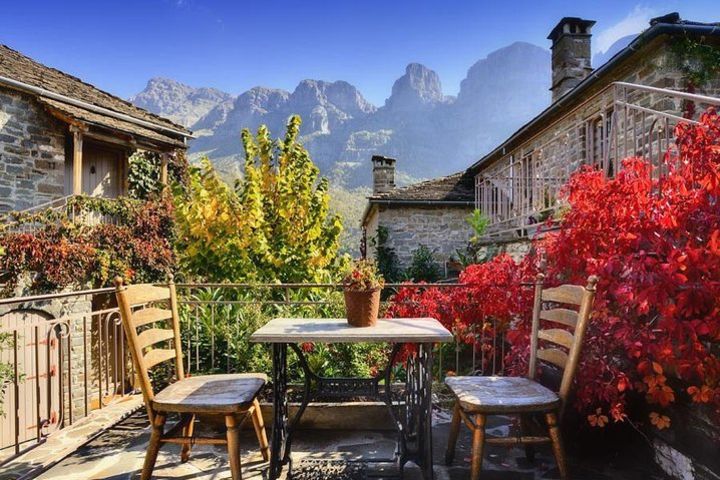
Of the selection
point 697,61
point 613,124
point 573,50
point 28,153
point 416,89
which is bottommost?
point 613,124

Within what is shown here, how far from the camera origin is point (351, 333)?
230 cm

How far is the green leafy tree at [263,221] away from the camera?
18.9 feet

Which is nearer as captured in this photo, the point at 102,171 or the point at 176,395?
the point at 176,395

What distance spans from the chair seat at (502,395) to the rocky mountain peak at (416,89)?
88.7m

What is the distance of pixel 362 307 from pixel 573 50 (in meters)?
10.3

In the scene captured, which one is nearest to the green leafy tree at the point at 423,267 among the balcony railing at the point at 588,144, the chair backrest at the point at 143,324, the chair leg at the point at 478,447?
the balcony railing at the point at 588,144

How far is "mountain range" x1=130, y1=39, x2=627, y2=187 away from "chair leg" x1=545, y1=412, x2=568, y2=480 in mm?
46421

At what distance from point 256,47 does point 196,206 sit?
28485mm

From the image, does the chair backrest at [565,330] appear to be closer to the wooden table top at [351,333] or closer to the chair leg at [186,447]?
the wooden table top at [351,333]

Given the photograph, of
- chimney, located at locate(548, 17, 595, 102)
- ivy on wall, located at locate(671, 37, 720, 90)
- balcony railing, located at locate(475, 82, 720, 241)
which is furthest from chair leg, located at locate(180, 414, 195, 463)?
chimney, located at locate(548, 17, 595, 102)

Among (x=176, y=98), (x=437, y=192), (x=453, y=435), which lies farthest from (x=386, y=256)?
(x=176, y=98)

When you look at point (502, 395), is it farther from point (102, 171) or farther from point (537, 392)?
point (102, 171)

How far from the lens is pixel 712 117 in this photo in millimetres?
2016

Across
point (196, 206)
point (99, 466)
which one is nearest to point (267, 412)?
point (99, 466)
